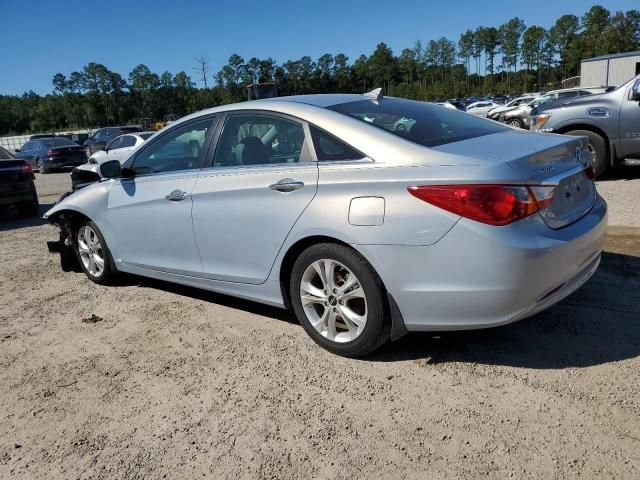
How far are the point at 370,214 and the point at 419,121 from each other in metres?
0.96

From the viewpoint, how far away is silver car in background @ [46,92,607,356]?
2.73 meters

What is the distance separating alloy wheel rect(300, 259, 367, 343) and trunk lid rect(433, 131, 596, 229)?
0.92 metres

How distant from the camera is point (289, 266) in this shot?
11.5 feet

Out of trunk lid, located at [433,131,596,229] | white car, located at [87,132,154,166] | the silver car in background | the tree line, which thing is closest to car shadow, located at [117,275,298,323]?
the silver car in background

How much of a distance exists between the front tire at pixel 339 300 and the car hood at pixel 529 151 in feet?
2.72

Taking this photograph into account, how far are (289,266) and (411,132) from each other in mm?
1136

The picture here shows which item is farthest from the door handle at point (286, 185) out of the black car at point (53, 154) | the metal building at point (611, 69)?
the metal building at point (611, 69)

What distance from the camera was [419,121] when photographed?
358 centimetres

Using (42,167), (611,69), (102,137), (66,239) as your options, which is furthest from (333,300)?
(611,69)

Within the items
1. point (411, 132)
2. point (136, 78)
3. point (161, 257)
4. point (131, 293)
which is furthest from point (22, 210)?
point (136, 78)

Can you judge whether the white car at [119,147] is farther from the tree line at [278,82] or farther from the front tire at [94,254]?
the tree line at [278,82]

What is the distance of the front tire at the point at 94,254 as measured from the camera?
500 cm

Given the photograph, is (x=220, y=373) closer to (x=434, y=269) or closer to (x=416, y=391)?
(x=416, y=391)

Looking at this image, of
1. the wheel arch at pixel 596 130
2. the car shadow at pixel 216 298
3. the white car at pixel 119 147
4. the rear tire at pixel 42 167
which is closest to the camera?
the car shadow at pixel 216 298
